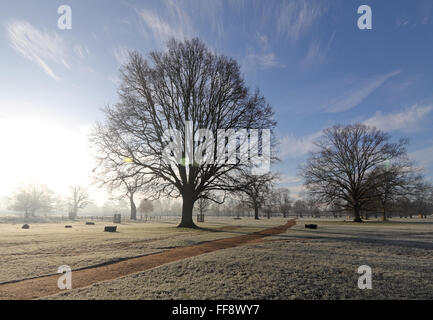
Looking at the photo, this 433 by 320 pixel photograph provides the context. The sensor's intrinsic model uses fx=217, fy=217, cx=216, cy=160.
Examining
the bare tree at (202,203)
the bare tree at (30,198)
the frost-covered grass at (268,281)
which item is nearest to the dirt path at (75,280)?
the frost-covered grass at (268,281)

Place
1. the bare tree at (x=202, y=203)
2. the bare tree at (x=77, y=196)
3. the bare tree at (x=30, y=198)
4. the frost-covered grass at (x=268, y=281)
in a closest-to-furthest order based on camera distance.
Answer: the frost-covered grass at (x=268, y=281)
the bare tree at (x=202, y=203)
the bare tree at (x=30, y=198)
the bare tree at (x=77, y=196)

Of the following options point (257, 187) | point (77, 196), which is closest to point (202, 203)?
point (257, 187)

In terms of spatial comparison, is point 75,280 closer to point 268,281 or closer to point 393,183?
point 268,281

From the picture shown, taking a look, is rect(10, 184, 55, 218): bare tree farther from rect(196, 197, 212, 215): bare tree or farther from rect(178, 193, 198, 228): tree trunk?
rect(178, 193, 198, 228): tree trunk

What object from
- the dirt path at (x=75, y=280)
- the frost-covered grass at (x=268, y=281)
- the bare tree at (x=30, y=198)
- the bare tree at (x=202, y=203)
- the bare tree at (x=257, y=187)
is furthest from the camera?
the bare tree at (x=30, y=198)

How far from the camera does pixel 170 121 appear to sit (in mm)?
22000

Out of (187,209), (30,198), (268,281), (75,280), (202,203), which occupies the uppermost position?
(268,281)

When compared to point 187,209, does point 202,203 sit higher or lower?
lower

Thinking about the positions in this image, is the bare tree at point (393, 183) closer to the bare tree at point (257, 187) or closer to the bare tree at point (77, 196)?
the bare tree at point (257, 187)

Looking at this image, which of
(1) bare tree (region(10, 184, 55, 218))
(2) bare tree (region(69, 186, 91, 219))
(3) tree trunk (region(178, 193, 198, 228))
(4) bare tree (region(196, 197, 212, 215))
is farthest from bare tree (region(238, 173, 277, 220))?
(1) bare tree (region(10, 184, 55, 218))

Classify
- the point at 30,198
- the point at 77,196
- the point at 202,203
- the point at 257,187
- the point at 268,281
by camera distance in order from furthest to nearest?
the point at 77,196 < the point at 30,198 < the point at 202,203 < the point at 257,187 < the point at 268,281

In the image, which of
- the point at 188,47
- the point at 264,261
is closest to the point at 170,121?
the point at 188,47

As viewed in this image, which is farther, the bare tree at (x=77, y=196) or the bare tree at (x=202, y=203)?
the bare tree at (x=77, y=196)
